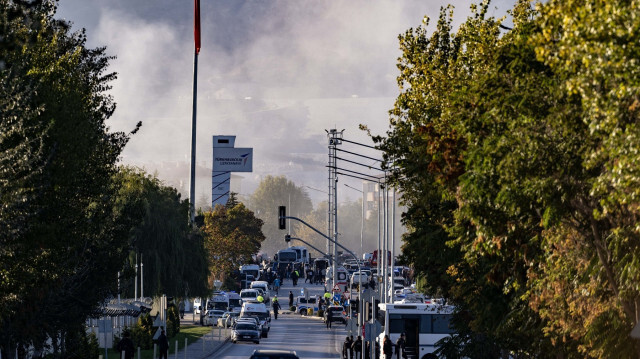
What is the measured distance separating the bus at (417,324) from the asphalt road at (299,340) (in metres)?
5.59

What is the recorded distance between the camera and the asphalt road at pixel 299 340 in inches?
2141

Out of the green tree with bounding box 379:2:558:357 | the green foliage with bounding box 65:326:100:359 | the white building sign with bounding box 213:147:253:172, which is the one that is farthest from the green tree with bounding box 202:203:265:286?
the green tree with bounding box 379:2:558:357

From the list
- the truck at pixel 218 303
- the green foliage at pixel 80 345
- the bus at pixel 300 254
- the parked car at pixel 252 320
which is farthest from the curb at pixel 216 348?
the bus at pixel 300 254

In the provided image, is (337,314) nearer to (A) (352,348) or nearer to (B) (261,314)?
(B) (261,314)

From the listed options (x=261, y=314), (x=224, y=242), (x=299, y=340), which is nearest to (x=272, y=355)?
(x=299, y=340)

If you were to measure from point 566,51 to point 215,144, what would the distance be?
175 m

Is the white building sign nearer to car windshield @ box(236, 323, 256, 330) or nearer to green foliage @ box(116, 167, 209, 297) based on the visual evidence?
green foliage @ box(116, 167, 209, 297)

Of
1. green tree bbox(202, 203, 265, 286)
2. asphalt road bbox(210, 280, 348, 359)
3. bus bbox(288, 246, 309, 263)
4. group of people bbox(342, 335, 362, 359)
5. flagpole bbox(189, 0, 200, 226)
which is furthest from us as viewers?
bus bbox(288, 246, 309, 263)

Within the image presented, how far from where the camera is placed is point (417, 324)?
46750 mm

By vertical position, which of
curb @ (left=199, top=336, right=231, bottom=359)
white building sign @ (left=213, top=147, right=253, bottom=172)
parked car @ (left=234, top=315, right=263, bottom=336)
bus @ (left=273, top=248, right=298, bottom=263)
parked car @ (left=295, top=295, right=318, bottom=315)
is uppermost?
white building sign @ (left=213, top=147, right=253, bottom=172)

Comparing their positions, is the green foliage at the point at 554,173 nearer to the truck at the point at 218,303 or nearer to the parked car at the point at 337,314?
the parked car at the point at 337,314

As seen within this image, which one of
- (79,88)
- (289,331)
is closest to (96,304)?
(79,88)

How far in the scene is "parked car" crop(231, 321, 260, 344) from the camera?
63.1m

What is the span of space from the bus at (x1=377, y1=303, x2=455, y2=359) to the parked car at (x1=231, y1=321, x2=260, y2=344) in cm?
1679
